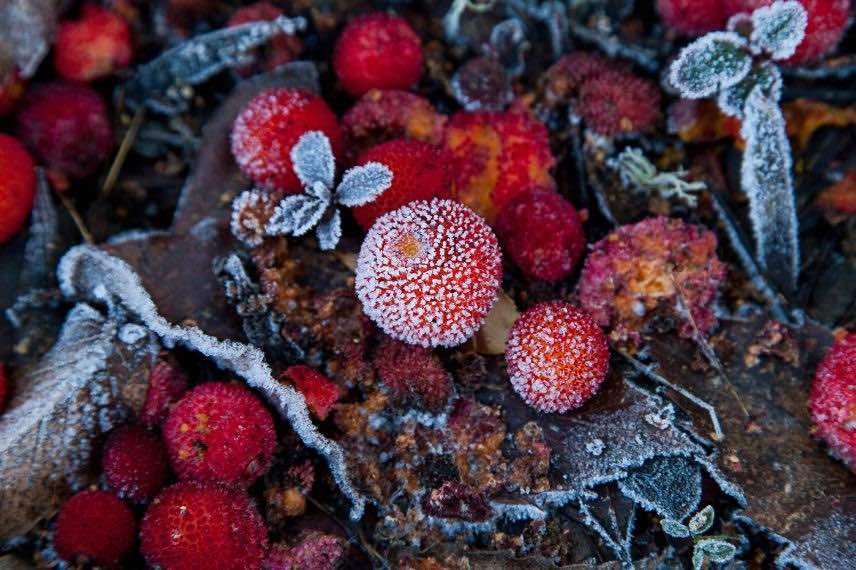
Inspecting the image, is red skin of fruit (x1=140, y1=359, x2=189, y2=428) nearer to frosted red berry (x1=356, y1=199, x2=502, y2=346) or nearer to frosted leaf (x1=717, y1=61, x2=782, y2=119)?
frosted red berry (x1=356, y1=199, x2=502, y2=346)

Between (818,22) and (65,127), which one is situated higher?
(818,22)

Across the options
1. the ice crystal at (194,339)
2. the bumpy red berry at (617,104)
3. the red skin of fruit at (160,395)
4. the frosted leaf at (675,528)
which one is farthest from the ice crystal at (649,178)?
Result: the red skin of fruit at (160,395)

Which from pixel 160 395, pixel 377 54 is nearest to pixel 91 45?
pixel 377 54

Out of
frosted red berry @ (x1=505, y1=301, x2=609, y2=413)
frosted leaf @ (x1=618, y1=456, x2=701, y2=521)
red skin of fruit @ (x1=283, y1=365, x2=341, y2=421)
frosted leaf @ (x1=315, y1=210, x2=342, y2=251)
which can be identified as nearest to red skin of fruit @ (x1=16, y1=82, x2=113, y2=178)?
frosted leaf @ (x1=315, y1=210, x2=342, y2=251)

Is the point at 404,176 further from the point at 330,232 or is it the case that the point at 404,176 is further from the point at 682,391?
the point at 682,391

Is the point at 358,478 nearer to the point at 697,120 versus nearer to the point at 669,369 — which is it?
the point at 669,369

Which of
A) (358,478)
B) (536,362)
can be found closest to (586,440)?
(536,362)
